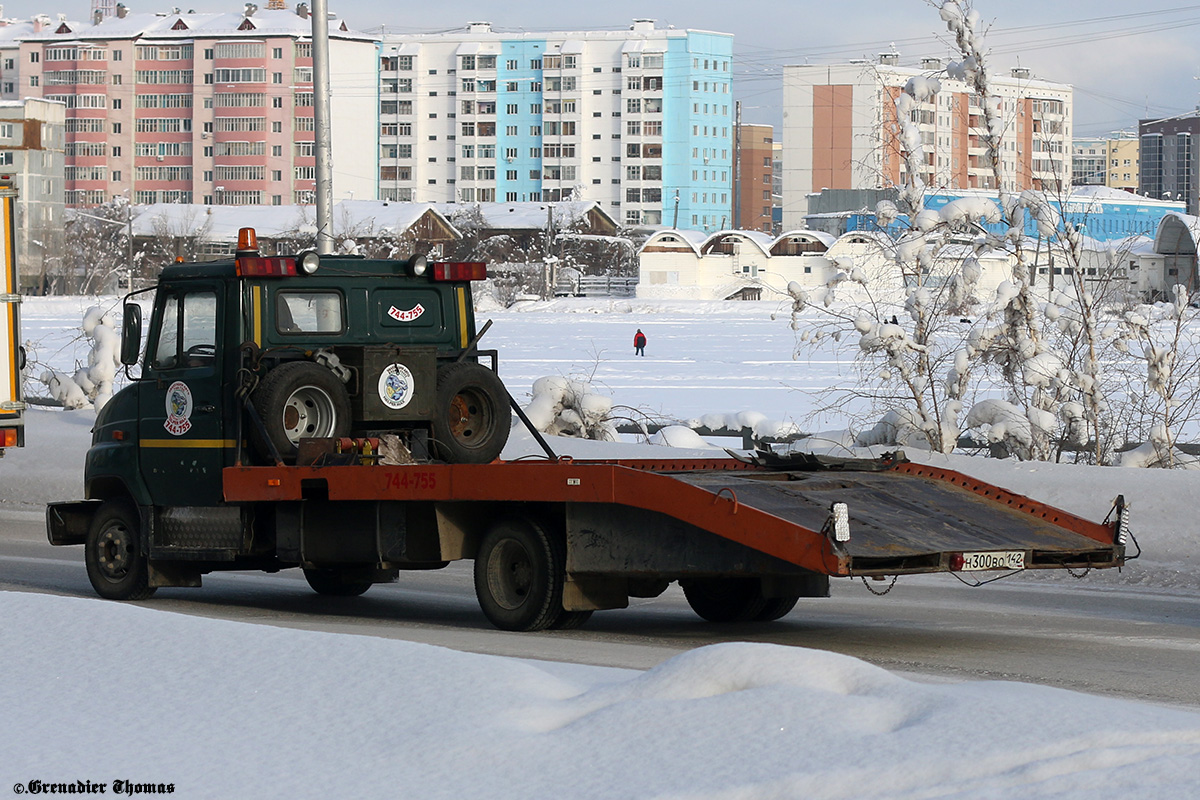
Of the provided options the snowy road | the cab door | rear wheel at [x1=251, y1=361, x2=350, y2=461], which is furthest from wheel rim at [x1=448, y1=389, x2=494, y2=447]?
the cab door

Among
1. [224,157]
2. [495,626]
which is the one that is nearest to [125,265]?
[224,157]

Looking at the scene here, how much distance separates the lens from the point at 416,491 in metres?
9.59

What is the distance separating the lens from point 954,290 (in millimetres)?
18797

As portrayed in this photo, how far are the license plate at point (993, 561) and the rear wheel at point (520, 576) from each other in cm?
233

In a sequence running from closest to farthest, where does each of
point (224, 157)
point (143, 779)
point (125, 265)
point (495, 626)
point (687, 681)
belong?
point (143, 779), point (687, 681), point (495, 626), point (125, 265), point (224, 157)

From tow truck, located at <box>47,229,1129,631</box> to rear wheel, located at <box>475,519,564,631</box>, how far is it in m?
0.01

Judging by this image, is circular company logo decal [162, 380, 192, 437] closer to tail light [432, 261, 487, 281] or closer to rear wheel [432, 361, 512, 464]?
rear wheel [432, 361, 512, 464]

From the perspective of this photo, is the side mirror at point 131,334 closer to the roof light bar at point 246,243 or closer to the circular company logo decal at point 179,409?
the circular company logo decal at point 179,409

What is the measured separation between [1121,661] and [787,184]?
578 ft

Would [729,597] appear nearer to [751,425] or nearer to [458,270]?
[458,270]

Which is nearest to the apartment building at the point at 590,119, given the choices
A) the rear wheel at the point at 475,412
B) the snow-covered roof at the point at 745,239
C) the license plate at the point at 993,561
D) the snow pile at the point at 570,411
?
the snow-covered roof at the point at 745,239

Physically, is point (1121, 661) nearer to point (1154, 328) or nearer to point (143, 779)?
point (143, 779)

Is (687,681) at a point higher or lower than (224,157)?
lower

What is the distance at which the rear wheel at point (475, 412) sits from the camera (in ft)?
36.2
